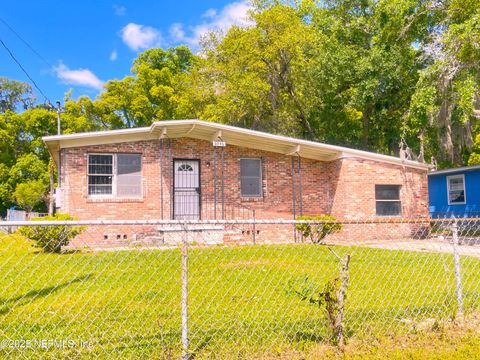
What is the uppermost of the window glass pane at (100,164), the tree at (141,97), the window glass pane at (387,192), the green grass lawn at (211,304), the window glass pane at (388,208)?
the tree at (141,97)

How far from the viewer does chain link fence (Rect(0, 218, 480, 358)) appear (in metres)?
3.97

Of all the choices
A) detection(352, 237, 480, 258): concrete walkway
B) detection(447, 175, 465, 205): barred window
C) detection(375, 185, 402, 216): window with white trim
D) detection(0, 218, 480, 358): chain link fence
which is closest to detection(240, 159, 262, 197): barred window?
detection(375, 185, 402, 216): window with white trim

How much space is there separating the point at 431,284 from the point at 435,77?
10.4 meters

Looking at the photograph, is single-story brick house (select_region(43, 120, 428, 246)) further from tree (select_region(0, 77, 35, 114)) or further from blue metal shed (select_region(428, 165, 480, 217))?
tree (select_region(0, 77, 35, 114))

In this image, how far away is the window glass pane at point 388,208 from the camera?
1584cm

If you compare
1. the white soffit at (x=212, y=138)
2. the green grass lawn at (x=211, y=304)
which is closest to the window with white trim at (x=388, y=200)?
the white soffit at (x=212, y=138)

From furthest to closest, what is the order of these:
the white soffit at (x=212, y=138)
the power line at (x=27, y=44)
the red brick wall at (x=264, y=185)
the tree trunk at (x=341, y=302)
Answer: the red brick wall at (x=264, y=185) < the white soffit at (x=212, y=138) < the power line at (x=27, y=44) < the tree trunk at (x=341, y=302)

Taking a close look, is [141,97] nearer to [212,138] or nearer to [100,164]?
[212,138]

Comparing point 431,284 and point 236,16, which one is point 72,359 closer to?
point 431,284

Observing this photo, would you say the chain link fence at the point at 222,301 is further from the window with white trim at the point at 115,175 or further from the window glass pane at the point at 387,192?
the window glass pane at the point at 387,192

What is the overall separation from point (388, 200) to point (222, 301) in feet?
38.2

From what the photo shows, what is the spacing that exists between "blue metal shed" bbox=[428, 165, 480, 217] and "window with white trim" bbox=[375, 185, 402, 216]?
5710 millimetres

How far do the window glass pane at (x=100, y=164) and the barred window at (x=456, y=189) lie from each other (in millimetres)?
16150

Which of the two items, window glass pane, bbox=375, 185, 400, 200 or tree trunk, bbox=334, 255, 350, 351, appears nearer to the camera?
tree trunk, bbox=334, 255, 350, 351
